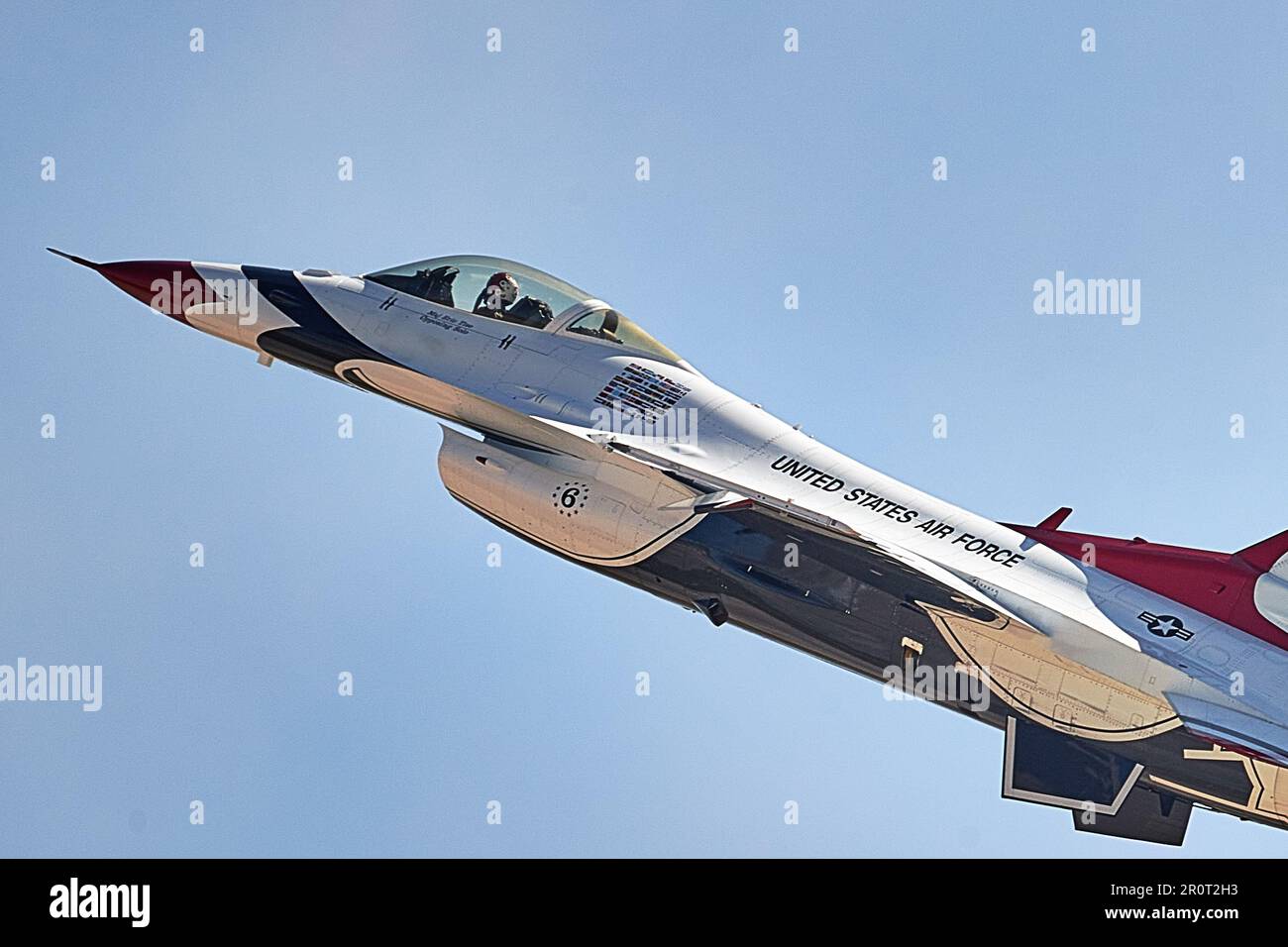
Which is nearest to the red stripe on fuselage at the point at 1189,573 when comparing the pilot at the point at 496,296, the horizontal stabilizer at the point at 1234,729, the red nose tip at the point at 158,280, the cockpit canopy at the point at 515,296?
the horizontal stabilizer at the point at 1234,729

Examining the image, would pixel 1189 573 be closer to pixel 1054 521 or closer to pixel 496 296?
pixel 1054 521

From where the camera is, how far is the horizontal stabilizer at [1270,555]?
1650 cm

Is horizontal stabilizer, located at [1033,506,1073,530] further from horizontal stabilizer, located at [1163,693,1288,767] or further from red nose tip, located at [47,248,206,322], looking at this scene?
red nose tip, located at [47,248,206,322]

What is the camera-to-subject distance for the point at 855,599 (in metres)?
16.5

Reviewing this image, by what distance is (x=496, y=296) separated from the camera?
1994 cm

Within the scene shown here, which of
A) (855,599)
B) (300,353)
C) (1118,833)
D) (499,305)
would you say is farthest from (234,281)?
(1118,833)

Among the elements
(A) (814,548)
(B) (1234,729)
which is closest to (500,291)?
(A) (814,548)

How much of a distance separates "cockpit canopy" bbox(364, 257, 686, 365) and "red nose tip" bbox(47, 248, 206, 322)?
2.21 meters

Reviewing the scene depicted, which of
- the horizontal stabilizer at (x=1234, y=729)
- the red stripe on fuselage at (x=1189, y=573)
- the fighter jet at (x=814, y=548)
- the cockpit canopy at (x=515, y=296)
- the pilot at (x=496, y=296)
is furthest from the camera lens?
the pilot at (x=496, y=296)

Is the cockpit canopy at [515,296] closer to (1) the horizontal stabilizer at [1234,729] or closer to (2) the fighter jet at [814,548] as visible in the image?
(2) the fighter jet at [814,548]

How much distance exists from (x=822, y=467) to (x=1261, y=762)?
5.16 m

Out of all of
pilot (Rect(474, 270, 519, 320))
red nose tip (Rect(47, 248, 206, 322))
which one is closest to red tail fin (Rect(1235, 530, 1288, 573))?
pilot (Rect(474, 270, 519, 320))

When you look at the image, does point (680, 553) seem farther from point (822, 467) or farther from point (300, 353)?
point (300, 353)

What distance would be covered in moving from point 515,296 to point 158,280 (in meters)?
4.40
